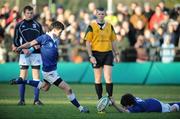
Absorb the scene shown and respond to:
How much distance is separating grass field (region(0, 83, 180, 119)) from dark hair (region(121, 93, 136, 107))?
0.26 metres

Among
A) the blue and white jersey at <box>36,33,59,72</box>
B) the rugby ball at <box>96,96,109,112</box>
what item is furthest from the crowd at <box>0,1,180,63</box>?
the rugby ball at <box>96,96,109,112</box>

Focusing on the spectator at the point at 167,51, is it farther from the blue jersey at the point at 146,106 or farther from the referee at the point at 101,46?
the blue jersey at the point at 146,106

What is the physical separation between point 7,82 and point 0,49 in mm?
1560

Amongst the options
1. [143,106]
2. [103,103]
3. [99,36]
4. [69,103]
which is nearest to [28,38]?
[99,36]

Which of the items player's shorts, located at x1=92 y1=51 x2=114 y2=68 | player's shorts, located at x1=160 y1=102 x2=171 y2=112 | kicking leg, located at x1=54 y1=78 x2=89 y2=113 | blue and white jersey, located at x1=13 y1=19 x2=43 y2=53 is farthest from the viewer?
blue and white jersey, located at x1=13 y1=19 x2=43 y2=53

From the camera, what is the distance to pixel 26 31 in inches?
743

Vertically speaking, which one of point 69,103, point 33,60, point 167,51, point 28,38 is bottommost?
point 167,51

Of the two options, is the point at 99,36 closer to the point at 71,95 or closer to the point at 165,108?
the point at 71,95

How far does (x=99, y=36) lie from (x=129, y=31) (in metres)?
10.8

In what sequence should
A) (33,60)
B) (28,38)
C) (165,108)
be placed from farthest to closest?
1. (33,60)
2. (28,38)
3. (165,108)

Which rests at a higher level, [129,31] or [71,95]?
[71,95]

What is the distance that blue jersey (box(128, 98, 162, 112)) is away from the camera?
15836 mm

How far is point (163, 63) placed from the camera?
27484 mm

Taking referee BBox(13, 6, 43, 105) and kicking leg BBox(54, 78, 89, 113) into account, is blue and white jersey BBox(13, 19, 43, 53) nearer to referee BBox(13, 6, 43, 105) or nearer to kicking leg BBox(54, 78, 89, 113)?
referee BBox(13, 6, 43, 105)
